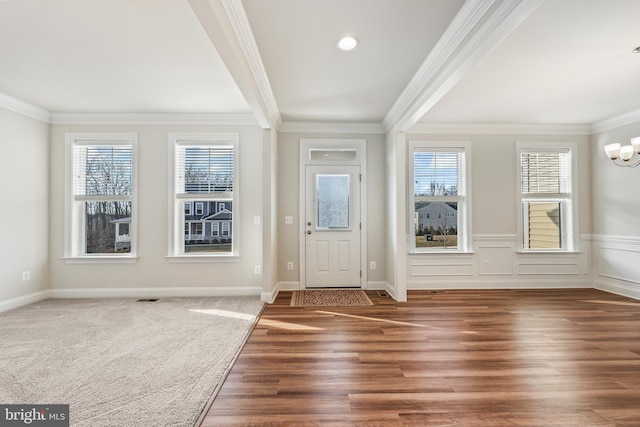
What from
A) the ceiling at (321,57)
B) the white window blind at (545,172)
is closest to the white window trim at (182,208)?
the ceiling at (321,57)

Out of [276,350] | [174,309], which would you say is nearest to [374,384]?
[276,350]

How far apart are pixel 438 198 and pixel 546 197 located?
5.72 ft

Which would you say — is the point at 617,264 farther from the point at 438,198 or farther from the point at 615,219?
the point at 438,198

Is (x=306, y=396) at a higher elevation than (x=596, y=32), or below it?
below

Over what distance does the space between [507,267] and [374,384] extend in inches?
154

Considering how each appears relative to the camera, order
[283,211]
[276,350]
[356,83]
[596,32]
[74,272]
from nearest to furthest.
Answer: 1. [596,32]
2. [276,350]
3. [356,83]
4. [74,272]
5. [283,211]

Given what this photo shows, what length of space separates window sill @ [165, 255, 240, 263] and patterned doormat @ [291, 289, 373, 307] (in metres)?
1.05

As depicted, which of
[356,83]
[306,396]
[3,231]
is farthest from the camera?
[3,231]

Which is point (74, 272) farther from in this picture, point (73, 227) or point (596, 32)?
point (596, 32)

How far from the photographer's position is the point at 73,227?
179 inches

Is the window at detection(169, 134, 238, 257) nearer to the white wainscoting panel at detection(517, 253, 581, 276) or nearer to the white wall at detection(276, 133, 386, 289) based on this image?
the white wall at detection(276, 133, 386, 289)

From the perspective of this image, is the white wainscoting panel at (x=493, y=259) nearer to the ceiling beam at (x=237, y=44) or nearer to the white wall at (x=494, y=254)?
the white wall at (x=494, y=254)

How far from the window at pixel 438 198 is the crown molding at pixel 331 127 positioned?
29.3 inches

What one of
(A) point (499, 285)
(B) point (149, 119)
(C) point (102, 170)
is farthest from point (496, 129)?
(C) point (102, 170)
